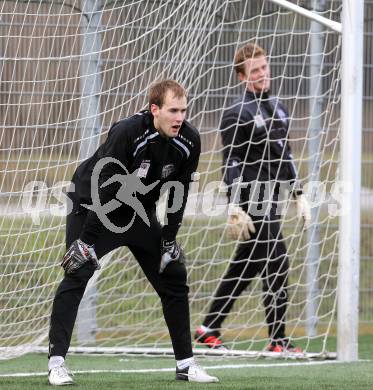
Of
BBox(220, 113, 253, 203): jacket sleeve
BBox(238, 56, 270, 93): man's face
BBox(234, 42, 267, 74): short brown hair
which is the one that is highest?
BBox(234, 42, 267, 74): short brown hair

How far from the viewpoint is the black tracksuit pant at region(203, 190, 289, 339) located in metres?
7.26

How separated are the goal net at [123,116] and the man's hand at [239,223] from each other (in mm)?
515

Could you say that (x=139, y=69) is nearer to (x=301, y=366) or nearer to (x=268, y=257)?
(x=268, y=257)

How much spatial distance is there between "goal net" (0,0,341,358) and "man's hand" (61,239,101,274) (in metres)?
1.42

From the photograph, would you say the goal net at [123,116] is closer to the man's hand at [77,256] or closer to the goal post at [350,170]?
the goal post at [350,170]

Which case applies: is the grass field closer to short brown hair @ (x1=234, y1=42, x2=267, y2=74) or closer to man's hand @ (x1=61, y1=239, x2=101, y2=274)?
man's hand @ (x1=61, y1=239, x2=101, y2=274)

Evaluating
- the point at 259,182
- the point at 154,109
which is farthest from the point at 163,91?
the point at 259,182

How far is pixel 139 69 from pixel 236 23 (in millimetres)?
1185

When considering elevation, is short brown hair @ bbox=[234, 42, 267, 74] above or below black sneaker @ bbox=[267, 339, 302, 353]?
above

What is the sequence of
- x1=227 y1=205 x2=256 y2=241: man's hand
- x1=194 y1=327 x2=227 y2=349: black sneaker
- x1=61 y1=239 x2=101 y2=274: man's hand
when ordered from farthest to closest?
1. x1=194 y1=327 x2=227 y2=349: black sneaker
2. x1=227 y1=205 x2=256 y2=241: man's hand
3. x1=61 y1=239 x2=101 y2=274: man's hand

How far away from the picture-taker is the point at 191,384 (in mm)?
5410

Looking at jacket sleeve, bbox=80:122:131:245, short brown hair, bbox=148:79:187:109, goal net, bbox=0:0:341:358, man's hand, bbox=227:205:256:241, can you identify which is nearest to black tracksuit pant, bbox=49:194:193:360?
jacket sleeve, bbox=80:122:131:245

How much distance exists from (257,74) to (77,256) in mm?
2512

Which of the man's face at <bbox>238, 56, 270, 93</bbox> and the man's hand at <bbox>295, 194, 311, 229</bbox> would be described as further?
the man's hand at <bbox>295, 194, 311, 229</bbox>
